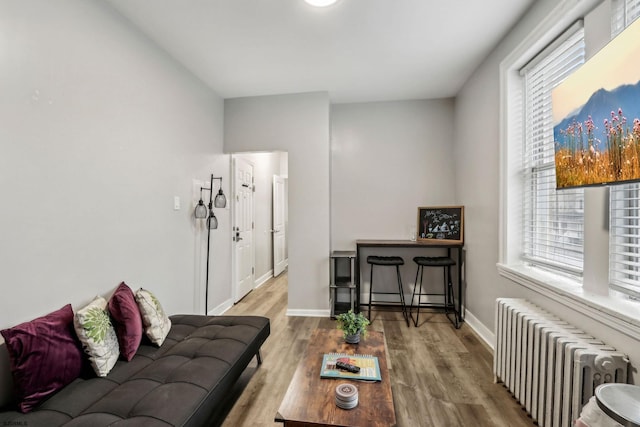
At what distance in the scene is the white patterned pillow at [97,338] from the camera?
161 cm

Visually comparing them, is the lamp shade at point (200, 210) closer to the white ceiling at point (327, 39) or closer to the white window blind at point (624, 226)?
the white ceiling at point (327, 39)

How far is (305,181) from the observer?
3656 mm

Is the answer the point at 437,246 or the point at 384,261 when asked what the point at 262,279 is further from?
the point at 437,246

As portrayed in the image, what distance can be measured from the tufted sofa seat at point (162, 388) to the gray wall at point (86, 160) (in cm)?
51

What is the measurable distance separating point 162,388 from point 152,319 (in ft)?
2.31

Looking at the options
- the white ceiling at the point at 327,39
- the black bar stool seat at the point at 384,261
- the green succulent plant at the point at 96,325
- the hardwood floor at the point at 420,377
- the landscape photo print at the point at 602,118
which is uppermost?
the white ceiling at the point at 327,39

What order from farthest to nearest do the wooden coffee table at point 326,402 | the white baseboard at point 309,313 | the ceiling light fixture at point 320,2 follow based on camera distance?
the white baseboard at point 309,313 → the ceiling light fixture at point 320,2 → the wooden coffee table at point 326,402

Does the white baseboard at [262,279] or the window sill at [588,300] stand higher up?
the window sill at [588,300]

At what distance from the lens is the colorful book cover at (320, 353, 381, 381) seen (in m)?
1.55

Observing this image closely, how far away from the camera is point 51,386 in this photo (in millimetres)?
1429

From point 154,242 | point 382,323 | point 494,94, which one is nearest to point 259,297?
point 382,323

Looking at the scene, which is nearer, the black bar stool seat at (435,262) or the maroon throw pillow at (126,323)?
the maroon throw pillow at (126,323)

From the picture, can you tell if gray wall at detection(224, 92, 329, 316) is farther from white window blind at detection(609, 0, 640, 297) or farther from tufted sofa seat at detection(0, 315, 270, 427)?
white window blind at detection(609, 0, 640, 297)


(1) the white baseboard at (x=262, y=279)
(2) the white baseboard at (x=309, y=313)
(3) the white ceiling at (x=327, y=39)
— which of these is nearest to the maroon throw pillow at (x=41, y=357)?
(3) the white ceiling at (x=327, y=39)
